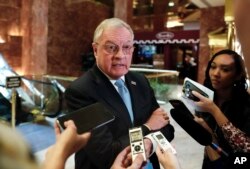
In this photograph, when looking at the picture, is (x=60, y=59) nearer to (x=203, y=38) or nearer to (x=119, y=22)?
(x=203, y=38)

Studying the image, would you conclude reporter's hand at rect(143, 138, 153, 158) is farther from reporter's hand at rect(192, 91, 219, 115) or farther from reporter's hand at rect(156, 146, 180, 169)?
reporter's hand at rect(192, 91, 219, 115)

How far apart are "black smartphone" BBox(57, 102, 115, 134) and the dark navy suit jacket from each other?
0.32 meters

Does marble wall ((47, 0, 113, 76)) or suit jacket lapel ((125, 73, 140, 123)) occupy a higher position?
marble wall ((47, 0, 113, 76))

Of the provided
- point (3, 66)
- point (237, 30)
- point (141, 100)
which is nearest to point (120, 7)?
point (3, 66)

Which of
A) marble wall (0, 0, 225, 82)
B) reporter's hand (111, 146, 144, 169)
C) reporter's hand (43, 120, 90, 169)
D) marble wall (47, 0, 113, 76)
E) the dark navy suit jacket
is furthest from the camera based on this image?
marble wall (47, 0, 113, 76)

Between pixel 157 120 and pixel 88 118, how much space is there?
63 centimetres

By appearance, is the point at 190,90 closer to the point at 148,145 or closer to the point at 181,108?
the point at 181,108

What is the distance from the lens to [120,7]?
10773 millimetres

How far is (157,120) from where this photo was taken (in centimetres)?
164

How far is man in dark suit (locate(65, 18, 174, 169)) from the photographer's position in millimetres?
A: 1457

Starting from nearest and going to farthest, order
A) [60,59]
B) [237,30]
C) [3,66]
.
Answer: [237,30]
[3,66]
[60,59]

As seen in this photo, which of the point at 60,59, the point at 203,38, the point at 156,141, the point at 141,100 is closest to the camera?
the point at 156,141

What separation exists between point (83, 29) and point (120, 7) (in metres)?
2.86

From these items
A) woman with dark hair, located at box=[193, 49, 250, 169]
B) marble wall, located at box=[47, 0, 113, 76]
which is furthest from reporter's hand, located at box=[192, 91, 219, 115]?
marble wall, located at box=[47, 0, 113, 76]
